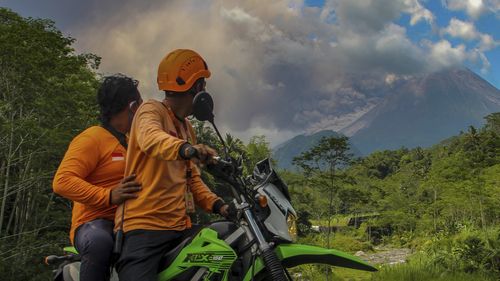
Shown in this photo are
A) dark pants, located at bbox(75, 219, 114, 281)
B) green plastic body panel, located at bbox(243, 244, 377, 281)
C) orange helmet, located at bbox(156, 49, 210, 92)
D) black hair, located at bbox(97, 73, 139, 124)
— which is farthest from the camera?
black hair, located at bbox(97, 73, 139, 124)

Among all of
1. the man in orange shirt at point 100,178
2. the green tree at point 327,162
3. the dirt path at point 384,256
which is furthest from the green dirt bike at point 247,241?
the dirt path at point 384,256

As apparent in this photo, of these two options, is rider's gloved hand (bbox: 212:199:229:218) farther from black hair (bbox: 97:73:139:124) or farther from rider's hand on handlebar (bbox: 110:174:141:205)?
black hair (bbox: 97:73:139:124)

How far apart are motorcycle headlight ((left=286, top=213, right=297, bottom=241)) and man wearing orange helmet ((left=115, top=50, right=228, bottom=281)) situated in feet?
1.69

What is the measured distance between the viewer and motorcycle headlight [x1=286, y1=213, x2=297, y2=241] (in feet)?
A: 7.10

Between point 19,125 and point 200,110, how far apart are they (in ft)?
43.4

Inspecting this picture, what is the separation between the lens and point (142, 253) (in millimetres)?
2223

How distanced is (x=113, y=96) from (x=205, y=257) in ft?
5.04

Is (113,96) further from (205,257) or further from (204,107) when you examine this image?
(205,257)

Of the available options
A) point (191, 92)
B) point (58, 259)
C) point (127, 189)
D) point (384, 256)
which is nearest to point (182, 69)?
point (191, 92)

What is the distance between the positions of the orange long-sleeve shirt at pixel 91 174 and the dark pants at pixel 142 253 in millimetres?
368

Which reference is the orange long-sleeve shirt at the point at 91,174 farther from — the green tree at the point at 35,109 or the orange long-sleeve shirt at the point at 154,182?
the green tree at the point at 35,109

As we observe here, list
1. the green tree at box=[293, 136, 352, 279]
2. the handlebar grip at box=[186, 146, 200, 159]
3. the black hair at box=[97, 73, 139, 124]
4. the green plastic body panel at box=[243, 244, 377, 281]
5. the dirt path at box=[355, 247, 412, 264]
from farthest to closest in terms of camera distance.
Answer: the dirt path at box=[355, 247, 412, 264], the green tree at box=[293, 136, 352, 279], the black hair at box=[97, 73, 139, 124], the green plastic body panel at box=[243, 244, 377, 281], the handlebar grip at box=[186, 146, 200, 159]

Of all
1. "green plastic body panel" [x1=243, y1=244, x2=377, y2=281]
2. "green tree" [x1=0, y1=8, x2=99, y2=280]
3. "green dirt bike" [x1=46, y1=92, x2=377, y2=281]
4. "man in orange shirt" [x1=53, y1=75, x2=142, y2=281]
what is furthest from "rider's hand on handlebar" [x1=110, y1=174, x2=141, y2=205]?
"green tree" [x1=0, y1=8, x2=99, y2=280]

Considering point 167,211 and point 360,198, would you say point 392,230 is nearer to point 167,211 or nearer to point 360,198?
point 360,198
